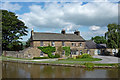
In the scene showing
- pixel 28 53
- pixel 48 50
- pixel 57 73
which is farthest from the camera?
pixel 48 50

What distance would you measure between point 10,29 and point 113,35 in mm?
31774

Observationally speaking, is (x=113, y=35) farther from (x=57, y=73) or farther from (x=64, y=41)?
(x=57, y=73)

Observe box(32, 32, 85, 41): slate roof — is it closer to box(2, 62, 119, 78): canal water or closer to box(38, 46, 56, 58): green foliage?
box(38, 46, 56, 58): green foliage

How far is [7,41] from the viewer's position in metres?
32.2

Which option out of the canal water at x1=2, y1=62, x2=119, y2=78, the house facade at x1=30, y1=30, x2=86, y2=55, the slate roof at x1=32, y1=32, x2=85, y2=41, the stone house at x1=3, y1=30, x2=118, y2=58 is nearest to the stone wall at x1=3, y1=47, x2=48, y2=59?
the stone house at x1=3, y1=30, x2=118, y2=58

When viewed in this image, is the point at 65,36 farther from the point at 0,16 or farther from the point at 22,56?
the point at 0,16

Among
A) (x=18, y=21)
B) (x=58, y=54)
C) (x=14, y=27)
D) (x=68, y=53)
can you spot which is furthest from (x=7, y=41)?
(x=68, y=53)

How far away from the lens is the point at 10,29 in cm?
3238

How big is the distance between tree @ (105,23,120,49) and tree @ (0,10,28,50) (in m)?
28.3

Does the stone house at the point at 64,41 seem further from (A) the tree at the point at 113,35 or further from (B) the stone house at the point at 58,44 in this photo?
(A) the tree at the point at 113,35

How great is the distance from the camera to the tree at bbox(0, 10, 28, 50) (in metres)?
31.4

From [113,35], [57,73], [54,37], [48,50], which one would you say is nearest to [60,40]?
[54,37]

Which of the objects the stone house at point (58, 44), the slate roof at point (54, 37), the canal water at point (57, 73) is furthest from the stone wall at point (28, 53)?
the canal water at point (57, 73)

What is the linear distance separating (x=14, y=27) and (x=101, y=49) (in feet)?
102
